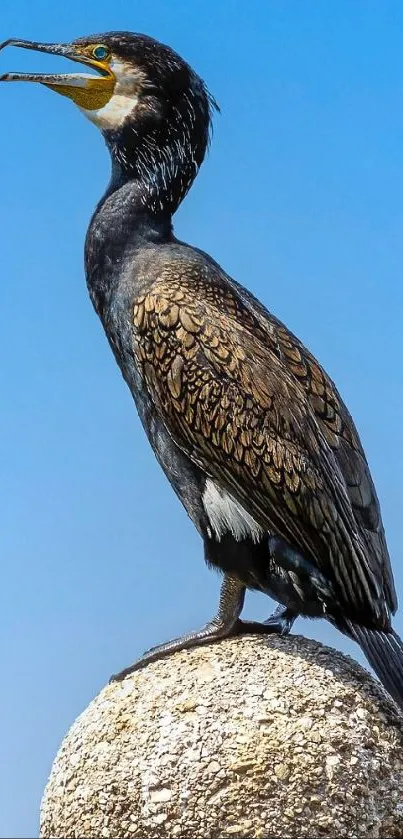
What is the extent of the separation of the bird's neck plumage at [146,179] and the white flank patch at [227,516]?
3.94ft

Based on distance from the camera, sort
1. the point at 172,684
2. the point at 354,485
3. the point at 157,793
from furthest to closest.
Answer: the point at 354,485
the point at 172,684
the point at 157,793

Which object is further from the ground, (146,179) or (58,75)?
(58,75)

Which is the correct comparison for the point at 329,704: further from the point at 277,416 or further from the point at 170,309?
the point at 170,309

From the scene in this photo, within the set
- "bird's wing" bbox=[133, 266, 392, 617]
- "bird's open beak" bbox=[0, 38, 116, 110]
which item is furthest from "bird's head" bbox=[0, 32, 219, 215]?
"bird's wing" bbox=[133, 266, 392, 617]

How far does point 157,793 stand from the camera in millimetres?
5902

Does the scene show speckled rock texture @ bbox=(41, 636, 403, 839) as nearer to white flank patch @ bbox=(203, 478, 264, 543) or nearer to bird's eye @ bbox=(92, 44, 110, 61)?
white flank patch @ bbox=(203, 478, 264, 543)

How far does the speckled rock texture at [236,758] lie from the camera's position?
587cm

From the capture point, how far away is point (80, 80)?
23.9ft

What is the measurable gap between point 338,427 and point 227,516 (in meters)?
0.80

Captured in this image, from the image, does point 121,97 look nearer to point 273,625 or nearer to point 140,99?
point 140,99

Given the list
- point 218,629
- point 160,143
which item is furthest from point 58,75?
point 218,629

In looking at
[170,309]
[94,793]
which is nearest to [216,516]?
[170,309]

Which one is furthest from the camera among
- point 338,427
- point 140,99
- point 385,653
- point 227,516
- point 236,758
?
point 140,99

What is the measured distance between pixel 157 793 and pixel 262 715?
583 mm
